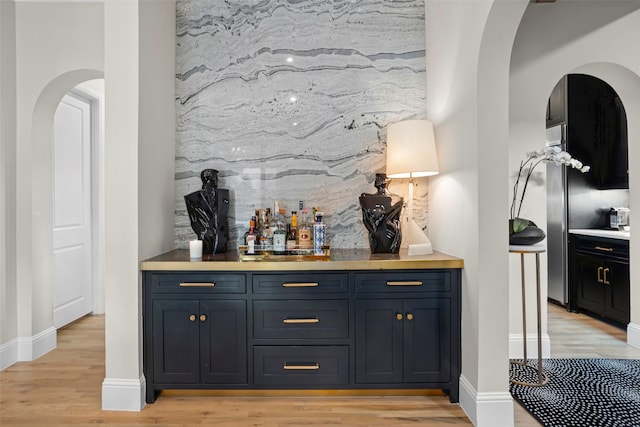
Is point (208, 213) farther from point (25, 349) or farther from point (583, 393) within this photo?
point (583, 393)

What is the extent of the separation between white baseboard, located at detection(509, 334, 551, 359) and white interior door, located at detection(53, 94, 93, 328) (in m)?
4.12

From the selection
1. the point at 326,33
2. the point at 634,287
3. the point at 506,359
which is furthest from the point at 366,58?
the point at 634,287

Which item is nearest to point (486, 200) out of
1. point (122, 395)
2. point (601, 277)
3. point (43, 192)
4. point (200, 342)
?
point (200, 342)

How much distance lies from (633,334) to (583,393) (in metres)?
1.39

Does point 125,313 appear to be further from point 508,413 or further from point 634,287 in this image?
point 634,287

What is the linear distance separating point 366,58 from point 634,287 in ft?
9.89

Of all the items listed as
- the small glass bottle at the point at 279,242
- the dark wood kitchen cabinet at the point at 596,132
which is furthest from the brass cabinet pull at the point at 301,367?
the dark wood kitchen cabinet at the point at 596,132

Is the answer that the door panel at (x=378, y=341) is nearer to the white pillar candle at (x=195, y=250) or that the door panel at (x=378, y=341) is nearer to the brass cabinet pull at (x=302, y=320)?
the brass cabinet pull at (x=302, y=320)

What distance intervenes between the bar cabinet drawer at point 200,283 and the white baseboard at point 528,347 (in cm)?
215

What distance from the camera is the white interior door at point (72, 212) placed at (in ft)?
13.5

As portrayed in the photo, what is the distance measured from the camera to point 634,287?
3.61 m

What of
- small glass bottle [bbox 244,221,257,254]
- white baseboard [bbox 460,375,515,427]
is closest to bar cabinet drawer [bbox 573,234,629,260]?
white baseboard [bbox 460,375,515,427]

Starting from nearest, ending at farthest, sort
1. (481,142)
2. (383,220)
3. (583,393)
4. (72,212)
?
(481,142)
(583,393)
(383,220)
(72,212)

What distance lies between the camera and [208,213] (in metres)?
2.99
